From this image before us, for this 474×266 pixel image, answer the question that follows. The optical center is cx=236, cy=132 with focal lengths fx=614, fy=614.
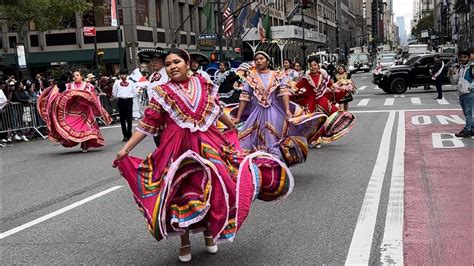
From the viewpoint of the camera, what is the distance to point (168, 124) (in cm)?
502

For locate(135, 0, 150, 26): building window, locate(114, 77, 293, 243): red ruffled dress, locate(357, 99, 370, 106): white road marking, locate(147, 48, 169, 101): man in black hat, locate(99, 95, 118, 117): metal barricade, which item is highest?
locate(135, 0, 150, 26): building window

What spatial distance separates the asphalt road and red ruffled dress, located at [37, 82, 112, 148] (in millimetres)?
1501

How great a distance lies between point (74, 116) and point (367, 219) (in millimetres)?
8649

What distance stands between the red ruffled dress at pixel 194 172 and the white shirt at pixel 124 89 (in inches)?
366

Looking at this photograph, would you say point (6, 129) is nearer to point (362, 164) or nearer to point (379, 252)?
point (362, 164)

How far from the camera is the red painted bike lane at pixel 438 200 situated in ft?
16.4

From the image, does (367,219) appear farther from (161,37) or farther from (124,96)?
(161,37)

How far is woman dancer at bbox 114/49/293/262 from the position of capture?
4523 mm

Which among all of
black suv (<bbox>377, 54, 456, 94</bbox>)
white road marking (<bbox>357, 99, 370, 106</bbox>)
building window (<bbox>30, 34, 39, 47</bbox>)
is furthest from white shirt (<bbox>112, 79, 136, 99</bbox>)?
building window (<bbox>30, 34, 39, 47</bbox>)

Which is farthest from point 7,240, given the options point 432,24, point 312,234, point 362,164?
point 432,24

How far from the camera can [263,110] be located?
809 cm

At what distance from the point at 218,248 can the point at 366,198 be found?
2.43 meters

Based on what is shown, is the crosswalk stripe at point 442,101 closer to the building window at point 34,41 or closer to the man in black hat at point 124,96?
the man in black hat at point 124,96

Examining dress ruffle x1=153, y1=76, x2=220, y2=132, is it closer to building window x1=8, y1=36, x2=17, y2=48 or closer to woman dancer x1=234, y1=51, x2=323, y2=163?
woman dancer x1=234, y1=51, x2=323, y2=163
